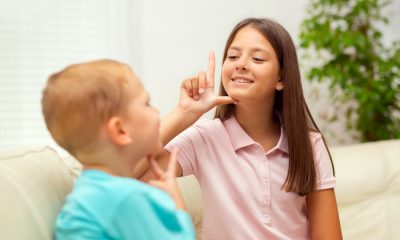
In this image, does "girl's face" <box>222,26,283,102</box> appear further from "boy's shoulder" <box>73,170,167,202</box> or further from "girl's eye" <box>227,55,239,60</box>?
"boy's shoulder" <box>73,170,167,202</box>

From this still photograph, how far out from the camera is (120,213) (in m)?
0.85

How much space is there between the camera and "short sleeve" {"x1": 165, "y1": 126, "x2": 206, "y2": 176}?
1473 millimetres

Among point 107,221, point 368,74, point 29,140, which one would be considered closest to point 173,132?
point 107,221

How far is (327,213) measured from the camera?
1.48 meters

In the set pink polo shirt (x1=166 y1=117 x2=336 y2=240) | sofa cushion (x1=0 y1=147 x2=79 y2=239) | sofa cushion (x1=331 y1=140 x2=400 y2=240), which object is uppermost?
sofa cushion (x1=0 y1=147 x2=79 y2=239)

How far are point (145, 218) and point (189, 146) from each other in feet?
2.14

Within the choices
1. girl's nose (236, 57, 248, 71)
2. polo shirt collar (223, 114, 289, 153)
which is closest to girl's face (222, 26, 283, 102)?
girl's nose (236, 57, 248, 71)

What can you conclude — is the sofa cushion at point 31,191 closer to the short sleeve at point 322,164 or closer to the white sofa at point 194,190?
the white sofa at point 194,190

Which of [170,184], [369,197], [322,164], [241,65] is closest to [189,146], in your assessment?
[241,65]

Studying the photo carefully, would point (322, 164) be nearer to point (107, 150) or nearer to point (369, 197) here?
point (369, 197)

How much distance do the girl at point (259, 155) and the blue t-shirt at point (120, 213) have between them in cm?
51

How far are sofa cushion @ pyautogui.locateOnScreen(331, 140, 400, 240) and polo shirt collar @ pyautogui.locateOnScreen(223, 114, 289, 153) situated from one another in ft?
2.09

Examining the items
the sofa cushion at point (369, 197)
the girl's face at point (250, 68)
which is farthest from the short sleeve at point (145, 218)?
the sofa cushion at point (369, 197)

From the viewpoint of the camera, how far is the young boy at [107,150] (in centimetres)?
86
